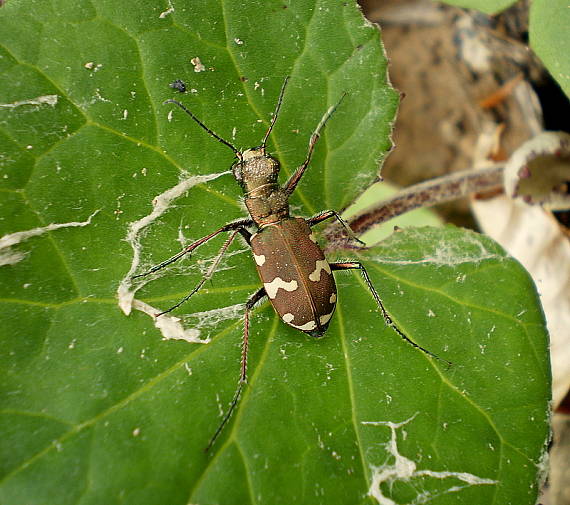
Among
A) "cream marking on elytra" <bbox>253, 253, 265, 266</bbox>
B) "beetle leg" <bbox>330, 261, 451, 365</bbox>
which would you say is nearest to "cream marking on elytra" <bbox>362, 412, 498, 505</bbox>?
"beetle leg" <bbox>330, 261, 451, 365</bbox>

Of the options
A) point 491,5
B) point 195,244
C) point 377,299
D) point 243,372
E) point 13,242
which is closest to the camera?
point 13,242

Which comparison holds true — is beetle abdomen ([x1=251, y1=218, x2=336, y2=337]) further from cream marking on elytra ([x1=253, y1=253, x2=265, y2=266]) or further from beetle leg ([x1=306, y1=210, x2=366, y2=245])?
beetle leg ([x1=306, y1=210, x2=366, y2=245])

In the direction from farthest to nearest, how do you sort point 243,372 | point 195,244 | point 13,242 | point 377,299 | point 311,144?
point 311,144 → point 377,299 → point 195,244 → point 243,372 → point 13,242

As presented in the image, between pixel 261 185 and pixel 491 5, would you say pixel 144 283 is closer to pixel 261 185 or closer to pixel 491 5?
pixel 261 185

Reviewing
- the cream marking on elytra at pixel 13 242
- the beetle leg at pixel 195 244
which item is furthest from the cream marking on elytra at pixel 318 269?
the cream marking on elytra at pixel 13 242

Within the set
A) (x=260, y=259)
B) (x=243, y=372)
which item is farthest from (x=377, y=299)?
(x=243, y=372)

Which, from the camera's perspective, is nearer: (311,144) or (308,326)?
A: (308,326)

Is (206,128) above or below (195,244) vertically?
above

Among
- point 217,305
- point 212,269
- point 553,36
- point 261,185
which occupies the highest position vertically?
point 553,36
